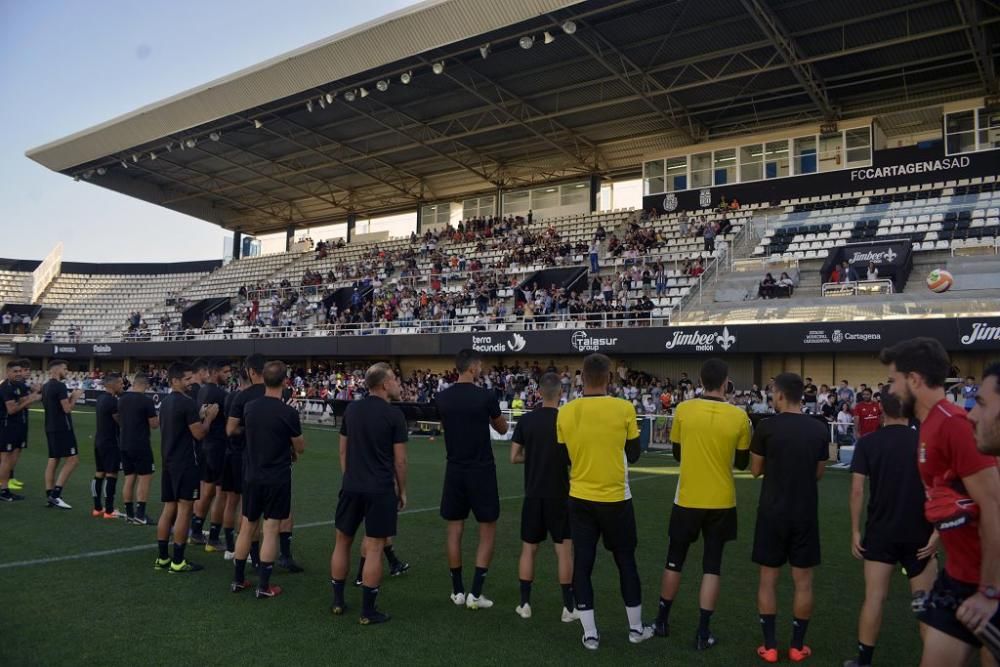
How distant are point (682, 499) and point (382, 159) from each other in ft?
115

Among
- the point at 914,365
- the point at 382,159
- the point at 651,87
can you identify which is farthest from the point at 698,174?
the point at 914,365

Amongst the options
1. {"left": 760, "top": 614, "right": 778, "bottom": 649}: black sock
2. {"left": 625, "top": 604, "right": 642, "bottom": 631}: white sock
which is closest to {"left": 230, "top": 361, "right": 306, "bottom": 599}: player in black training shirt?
{"left": 625, "top": 604, "right": 642, "bottom": 631}: white sock

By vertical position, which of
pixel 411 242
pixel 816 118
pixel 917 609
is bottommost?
pixel 917 609

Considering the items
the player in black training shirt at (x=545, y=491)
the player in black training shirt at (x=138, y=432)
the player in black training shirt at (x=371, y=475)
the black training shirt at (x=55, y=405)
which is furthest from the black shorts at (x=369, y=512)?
the black training shirt at (x=55, y=405)

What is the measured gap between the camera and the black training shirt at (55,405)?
9305 mm

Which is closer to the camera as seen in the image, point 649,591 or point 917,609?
point 917,609

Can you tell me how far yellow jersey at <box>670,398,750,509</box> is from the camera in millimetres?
4938

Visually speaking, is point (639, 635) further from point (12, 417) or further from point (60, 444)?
point (12, 417)

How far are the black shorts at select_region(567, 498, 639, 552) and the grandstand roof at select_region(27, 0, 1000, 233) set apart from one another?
65.3 ft

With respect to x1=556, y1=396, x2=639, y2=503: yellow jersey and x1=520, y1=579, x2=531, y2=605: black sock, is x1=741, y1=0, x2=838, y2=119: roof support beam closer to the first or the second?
x1=556, y1=396, x2=639, y2=503: yellow jersey

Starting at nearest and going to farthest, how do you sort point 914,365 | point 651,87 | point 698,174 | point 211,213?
1. point 914,365
2. point 651,87
3. point 698,174
4. point 211,213

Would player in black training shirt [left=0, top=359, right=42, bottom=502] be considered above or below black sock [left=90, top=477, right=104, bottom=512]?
above

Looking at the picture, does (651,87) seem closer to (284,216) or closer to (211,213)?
(284,216)

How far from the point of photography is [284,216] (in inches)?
1941
